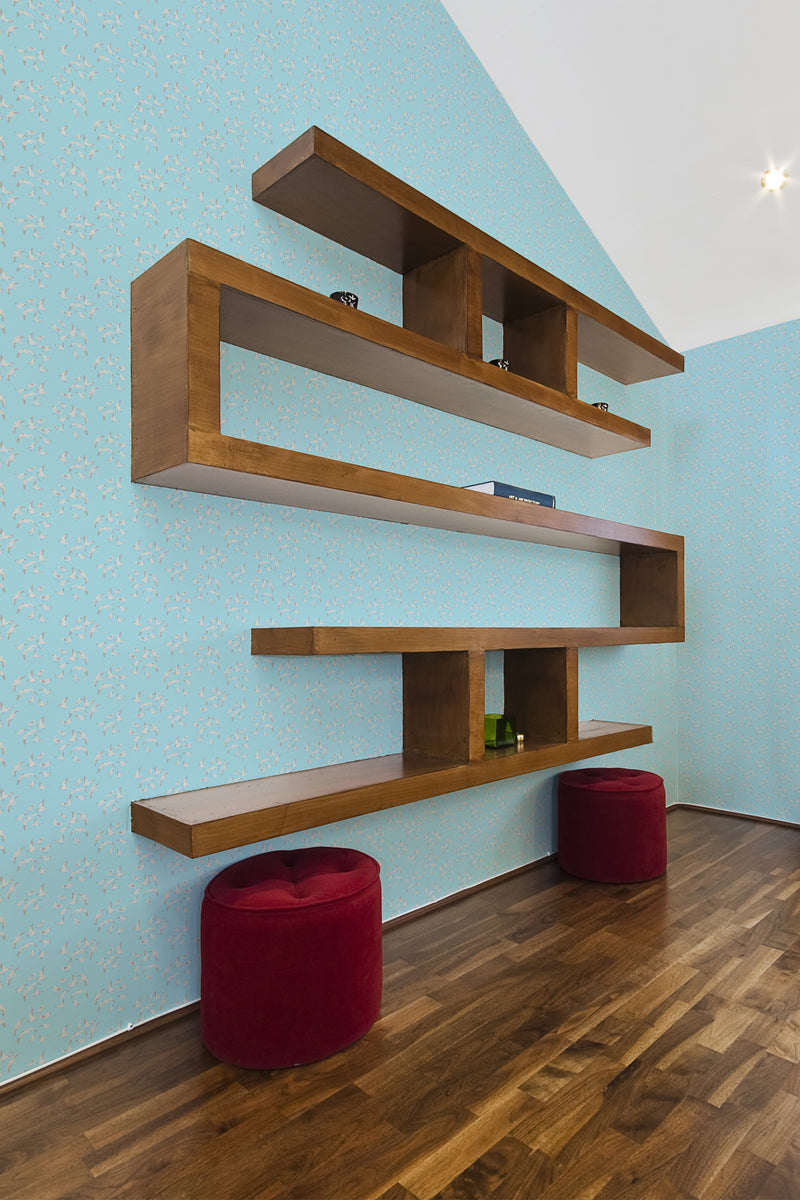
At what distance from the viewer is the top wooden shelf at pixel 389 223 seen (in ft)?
6.03

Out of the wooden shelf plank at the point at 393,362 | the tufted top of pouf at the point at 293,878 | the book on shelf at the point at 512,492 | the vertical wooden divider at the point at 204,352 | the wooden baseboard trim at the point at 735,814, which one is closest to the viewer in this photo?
the vertical wooden divider at the point at 204,352

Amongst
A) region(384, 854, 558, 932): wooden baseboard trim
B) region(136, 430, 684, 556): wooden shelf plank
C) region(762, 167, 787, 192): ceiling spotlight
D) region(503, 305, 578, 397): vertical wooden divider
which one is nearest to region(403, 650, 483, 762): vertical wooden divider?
region(136, 430, 684, 556): wooden shelf plank

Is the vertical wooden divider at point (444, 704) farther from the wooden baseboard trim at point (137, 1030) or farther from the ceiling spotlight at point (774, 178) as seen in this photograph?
the ceiling spotlight at point (774, 178)

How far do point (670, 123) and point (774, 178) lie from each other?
0.47 meters

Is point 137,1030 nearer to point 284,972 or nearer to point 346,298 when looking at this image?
point 284,972

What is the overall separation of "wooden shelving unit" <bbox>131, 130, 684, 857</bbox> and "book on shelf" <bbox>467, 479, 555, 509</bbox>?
0.04 m

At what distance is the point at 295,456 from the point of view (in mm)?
1652

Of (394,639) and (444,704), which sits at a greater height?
(394,639)

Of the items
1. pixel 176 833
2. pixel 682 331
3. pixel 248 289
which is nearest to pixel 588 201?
pixel 682 331

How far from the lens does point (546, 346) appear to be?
265cm

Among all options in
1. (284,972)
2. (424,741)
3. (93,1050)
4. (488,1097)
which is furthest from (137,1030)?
(424,741)

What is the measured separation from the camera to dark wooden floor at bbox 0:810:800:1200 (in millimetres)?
1245

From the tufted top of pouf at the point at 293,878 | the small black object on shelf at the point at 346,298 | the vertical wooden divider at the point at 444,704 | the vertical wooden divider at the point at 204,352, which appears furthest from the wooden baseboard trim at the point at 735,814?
the vertical wooden divider at the point at 204,352

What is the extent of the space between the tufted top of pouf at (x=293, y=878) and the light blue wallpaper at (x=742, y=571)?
8.33ft
